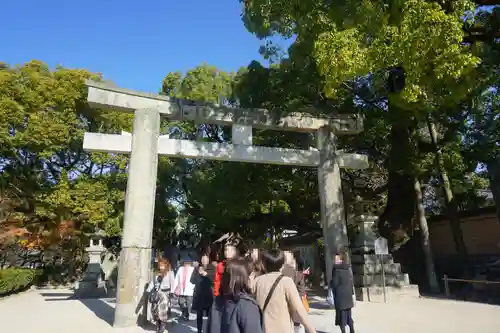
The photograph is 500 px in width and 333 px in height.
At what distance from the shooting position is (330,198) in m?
10.9

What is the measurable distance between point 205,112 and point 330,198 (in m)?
4.33

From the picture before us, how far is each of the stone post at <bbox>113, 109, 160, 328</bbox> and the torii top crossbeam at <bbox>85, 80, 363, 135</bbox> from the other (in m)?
0.34

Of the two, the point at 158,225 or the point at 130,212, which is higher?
the point at 158,225

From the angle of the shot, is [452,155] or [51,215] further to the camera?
[51,215]

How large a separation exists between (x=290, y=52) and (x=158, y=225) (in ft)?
55.6

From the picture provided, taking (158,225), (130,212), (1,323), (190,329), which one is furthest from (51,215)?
(190,329)

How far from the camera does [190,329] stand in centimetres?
764

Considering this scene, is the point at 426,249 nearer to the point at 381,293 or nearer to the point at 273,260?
the point at 381,293

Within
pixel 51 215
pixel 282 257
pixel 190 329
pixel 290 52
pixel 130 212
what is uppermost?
pixel 290 52

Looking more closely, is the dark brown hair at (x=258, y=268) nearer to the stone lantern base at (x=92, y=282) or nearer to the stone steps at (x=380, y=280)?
the stone steps at (x=380, y=280)

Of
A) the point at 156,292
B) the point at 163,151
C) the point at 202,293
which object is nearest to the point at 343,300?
the point at 202,293

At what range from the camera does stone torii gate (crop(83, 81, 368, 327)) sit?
8.55 meters

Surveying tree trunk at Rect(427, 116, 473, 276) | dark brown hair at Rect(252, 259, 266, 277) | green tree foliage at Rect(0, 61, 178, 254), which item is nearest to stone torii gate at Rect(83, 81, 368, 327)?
tree trunk at Rect(427, 116, 473, 276)

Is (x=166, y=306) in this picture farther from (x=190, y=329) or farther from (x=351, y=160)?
(x=351, y=160)
